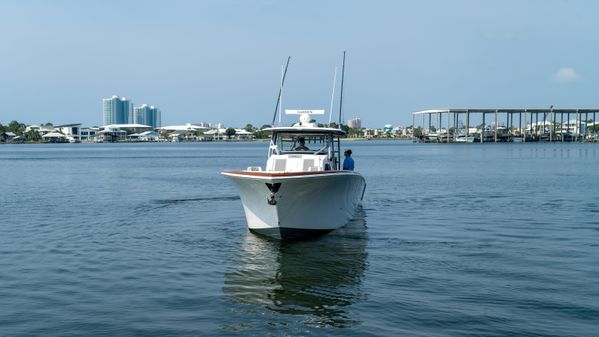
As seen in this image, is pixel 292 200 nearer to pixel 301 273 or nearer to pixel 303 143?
pixel 301 273

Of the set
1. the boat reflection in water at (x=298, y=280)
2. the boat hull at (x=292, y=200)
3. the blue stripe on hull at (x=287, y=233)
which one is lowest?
the boat reflection in water at (x=298, y=280)

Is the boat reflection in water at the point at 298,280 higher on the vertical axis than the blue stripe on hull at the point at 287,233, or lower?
lower

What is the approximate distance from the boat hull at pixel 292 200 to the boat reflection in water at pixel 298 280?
474 millimetres

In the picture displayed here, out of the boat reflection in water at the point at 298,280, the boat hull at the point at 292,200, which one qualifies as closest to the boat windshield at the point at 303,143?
the boat hull at the point at 292,200

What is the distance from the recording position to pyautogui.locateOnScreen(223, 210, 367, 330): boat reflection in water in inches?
506

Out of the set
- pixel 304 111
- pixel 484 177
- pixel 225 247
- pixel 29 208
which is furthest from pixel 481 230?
pixel 484 177

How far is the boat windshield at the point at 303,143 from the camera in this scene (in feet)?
74.2

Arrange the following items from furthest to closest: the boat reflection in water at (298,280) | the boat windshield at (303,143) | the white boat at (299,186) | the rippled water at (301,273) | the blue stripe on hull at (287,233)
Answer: the boat windshield at (303,143), the blue stripe on hull at (287,233), the white boat at (299,186), the boat reflection in water at (298,280), the rippled water at (301,273)

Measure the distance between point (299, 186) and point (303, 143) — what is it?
4.00 metres

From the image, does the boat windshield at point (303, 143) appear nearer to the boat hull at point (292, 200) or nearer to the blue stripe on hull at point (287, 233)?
the boat hull at point (292, 200)

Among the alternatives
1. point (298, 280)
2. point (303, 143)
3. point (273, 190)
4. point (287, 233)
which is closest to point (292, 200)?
point (273, 190)

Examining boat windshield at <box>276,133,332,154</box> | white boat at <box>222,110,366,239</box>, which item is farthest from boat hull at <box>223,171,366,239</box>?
boat windshield at <box>276,133,332,154</box>

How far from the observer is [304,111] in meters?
22.7

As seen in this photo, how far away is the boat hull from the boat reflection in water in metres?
0.47
